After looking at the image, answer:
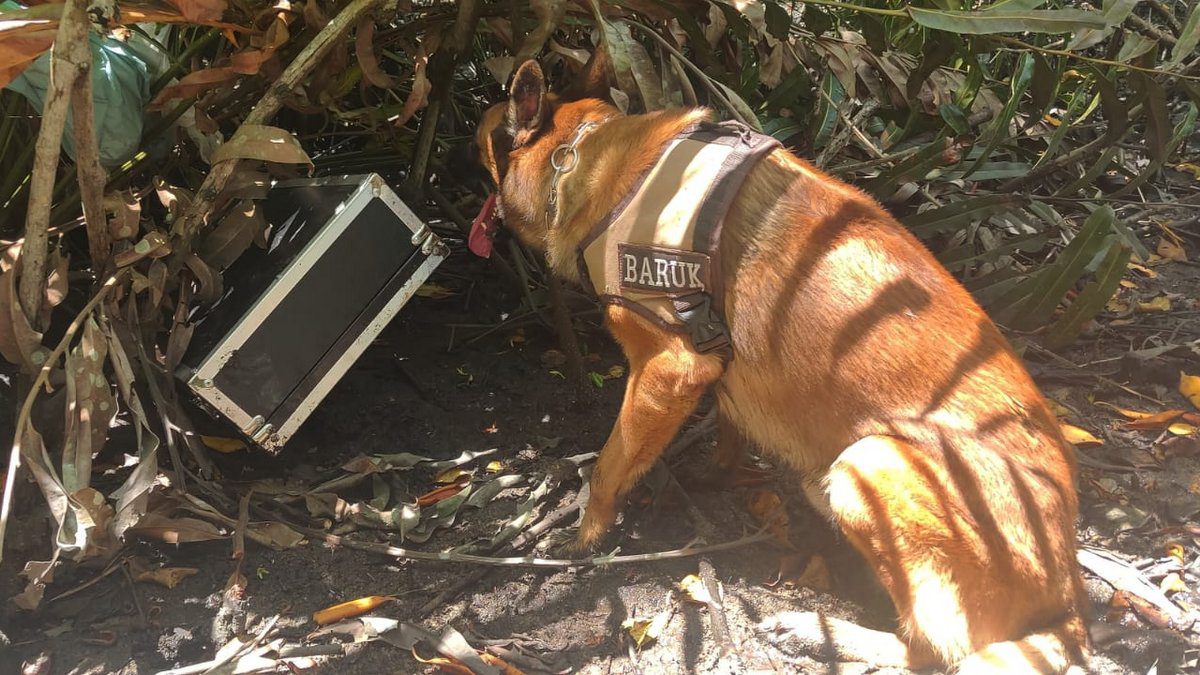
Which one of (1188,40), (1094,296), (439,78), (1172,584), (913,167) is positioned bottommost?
(1172,584)

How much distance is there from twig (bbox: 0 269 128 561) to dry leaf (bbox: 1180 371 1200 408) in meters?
4.68

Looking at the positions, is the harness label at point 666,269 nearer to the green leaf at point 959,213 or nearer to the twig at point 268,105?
the twig at point 268,105

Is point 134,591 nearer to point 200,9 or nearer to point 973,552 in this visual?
point 200,9

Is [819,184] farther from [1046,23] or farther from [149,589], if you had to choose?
[149,589]

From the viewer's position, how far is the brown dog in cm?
249

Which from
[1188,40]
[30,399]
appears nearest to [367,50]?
[30,399]

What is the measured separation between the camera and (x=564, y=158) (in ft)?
10.3

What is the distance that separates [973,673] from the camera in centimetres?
240

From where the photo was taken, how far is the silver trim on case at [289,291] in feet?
9.54

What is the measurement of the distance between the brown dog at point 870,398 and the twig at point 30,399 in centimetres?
164

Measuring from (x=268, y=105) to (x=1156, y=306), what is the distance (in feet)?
15.4

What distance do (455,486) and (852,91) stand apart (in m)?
2.70

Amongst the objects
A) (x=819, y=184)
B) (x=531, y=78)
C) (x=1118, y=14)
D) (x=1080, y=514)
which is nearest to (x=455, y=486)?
(x=531, y=78)

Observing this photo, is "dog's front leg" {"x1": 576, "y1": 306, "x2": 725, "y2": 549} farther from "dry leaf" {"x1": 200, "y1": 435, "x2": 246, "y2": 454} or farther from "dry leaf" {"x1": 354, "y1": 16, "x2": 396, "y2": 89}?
"dry leaf" {"x1": 200, "y1": 435, "x2": 246, "y2": 454}
